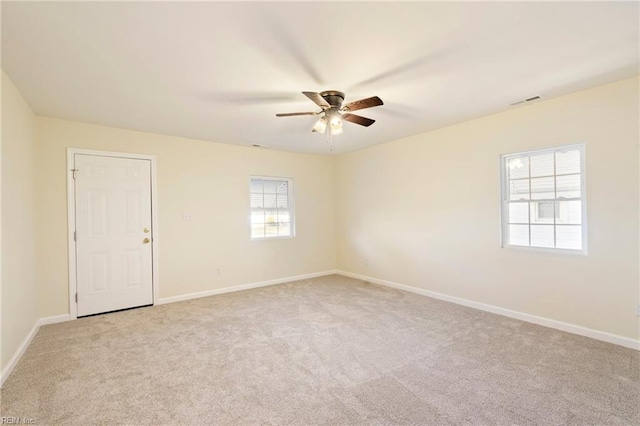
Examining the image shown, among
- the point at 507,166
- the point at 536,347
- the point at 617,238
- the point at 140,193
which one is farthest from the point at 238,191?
the point at 617,238

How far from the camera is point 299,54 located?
7.32 feet

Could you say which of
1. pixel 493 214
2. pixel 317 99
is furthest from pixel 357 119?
pixel 493 214

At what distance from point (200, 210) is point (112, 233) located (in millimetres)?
1191

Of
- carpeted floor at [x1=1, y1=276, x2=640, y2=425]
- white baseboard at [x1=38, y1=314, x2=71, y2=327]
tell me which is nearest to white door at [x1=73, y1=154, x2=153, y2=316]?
white baseboard at [x1=38, y1=314, x2=71, y2=327]

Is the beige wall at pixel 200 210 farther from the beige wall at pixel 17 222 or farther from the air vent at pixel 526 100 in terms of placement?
the air vent at pixel 526 100

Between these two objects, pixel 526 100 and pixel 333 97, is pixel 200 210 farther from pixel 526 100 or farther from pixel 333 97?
pixel 526 100

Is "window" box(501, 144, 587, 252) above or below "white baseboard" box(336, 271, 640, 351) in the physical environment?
above

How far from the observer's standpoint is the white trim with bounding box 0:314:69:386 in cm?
236

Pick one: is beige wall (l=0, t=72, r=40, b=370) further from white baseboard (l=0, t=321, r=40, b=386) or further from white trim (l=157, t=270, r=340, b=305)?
white trim (l=157, t=270, r=340, b=305)

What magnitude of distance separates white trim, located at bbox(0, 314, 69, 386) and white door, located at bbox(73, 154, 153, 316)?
213mm

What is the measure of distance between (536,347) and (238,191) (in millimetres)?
4441

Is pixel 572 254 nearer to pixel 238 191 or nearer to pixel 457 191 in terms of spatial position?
pixel 457 191

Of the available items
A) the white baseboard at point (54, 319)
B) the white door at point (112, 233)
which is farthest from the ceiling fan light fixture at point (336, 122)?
the white baseboard at point (54, 319)

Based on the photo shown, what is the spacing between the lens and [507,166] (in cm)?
372
